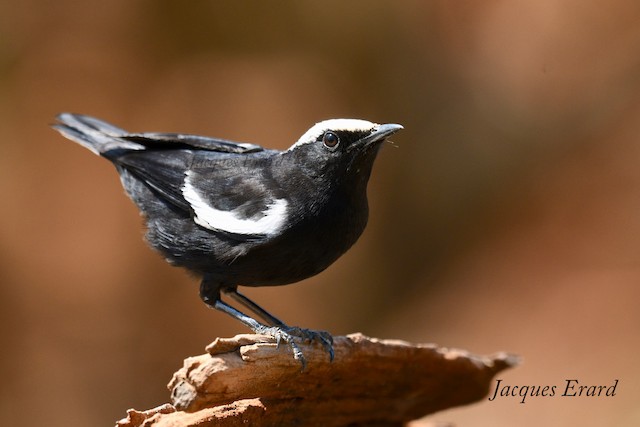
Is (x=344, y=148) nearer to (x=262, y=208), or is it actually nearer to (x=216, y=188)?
(x=262, y=208)

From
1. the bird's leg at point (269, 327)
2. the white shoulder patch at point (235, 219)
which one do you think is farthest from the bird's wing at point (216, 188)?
the bird's leg at point (269, 327)

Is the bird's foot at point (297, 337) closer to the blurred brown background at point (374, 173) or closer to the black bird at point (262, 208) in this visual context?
the black bird at point (262, 208)

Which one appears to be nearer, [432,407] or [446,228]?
[432,407]

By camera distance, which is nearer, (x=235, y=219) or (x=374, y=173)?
(x=235, y=219)

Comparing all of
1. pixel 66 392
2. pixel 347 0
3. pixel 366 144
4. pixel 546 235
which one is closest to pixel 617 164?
pixel 546 235

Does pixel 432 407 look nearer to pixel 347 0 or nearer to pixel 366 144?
pixel 366 144
